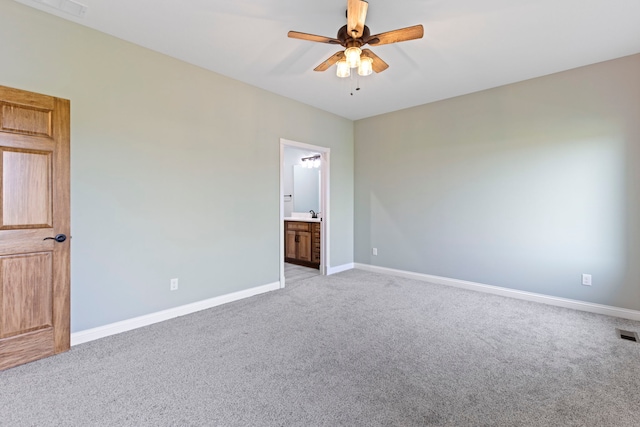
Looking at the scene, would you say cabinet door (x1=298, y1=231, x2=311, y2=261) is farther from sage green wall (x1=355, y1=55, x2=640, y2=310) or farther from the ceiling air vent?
the ceiling air vent

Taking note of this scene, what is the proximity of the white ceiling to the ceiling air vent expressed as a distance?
0.06 m

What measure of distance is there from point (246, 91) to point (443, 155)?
2941mm

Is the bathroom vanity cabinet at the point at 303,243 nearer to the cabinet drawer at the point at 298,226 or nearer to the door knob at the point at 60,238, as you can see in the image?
the cabinet drawer at the point at 298,226

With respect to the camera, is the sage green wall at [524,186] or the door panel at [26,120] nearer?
the door panel at [26,120]

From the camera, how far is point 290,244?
19.5ft

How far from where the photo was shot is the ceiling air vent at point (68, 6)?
2.21m

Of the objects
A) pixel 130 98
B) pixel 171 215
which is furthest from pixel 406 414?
pixel 130 98

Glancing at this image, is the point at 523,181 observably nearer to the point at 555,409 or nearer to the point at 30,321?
the point at 555,409

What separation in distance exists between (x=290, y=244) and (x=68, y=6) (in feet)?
14.8

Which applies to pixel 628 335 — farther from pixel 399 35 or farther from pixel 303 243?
pixel 303 243

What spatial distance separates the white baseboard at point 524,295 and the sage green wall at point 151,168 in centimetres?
216

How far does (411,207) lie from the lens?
469 cm

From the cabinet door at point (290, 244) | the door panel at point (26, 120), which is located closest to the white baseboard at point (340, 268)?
the cabinet door at point (290, 244)

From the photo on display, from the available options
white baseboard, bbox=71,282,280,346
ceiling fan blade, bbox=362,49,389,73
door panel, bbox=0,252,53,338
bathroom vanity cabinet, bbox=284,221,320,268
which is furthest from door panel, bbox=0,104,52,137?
bathroom vanity cabinet, bbox=284,221,320,268
